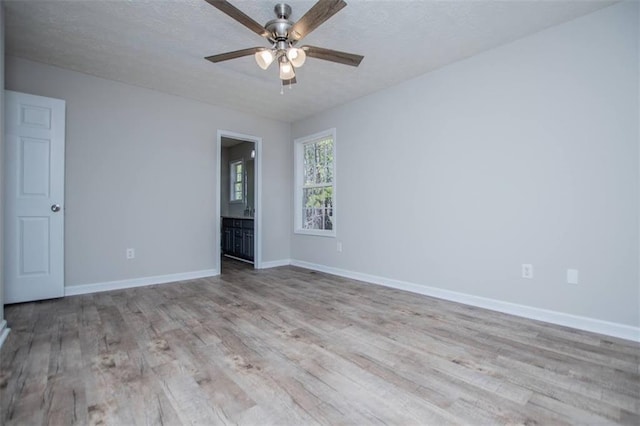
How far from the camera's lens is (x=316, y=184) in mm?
5152

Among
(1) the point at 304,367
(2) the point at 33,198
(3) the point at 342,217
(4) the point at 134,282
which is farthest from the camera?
(3) the point at 342,217

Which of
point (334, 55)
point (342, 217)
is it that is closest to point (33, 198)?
point (334, 55)

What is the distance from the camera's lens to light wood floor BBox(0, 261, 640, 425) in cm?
148

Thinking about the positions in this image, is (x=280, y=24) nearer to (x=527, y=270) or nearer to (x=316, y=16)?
(x=316, y=16)

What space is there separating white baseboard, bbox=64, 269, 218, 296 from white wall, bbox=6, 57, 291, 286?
0.19 feet

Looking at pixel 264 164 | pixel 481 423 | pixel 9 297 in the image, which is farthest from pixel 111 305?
pixel 481 423

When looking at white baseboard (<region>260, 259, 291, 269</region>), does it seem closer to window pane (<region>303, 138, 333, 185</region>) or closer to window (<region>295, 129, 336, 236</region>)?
window (<region>295, 129, 336, 236</region>)

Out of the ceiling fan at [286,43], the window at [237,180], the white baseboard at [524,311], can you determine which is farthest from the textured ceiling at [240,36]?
the window at [237,180]

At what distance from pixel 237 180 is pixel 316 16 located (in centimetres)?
560

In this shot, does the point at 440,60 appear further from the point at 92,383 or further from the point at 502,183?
the point at 92,383

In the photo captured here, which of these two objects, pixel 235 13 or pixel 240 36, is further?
pixel 240 36

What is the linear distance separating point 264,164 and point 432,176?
112 inches

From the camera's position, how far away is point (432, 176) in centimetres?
351

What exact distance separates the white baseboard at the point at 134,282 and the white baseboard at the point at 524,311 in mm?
2368
